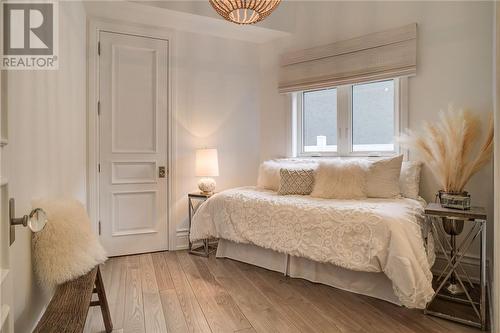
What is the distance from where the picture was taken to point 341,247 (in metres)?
2.40

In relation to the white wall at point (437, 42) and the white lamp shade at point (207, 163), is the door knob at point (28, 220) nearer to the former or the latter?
the white lamp shade at point (207, 163)

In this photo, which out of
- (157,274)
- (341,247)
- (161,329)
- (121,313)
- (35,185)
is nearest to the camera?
(35,185)

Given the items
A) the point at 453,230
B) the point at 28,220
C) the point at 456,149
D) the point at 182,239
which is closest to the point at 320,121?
the point at 456,149

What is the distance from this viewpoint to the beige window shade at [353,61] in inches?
123

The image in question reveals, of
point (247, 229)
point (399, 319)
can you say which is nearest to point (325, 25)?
point (247, 229)

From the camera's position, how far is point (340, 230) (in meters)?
2.41

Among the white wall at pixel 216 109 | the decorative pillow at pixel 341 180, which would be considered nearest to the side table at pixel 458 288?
the decorative pillow at pixel 341 180

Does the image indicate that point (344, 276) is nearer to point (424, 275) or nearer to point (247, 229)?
point (424, 275)

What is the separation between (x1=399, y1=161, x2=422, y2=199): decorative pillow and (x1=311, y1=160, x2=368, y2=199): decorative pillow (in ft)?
1.16

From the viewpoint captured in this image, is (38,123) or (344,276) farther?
(344,276)

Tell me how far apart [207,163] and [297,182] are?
1.08m

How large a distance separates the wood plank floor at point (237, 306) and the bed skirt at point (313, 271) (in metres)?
0.06

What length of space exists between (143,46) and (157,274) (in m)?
2.45

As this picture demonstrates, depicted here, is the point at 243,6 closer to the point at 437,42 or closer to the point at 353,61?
the point at 353,61
